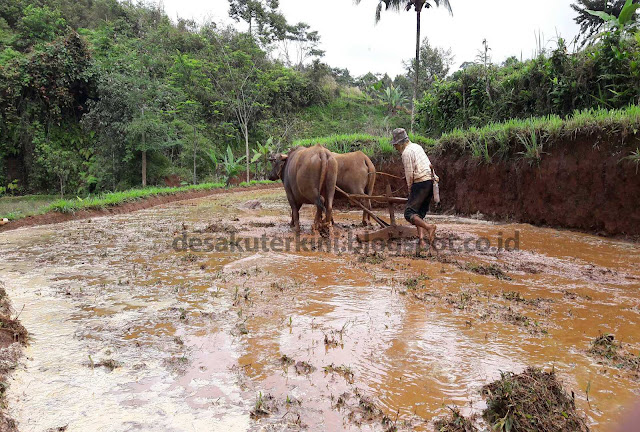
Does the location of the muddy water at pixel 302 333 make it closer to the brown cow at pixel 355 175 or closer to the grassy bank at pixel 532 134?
the grassy bank at pixel 532 134

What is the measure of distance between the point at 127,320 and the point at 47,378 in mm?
946

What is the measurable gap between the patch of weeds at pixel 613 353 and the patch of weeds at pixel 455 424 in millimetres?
1292

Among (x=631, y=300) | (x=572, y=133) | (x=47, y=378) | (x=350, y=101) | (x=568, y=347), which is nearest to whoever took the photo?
(x=47, y=378)

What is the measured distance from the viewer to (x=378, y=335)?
3154mm

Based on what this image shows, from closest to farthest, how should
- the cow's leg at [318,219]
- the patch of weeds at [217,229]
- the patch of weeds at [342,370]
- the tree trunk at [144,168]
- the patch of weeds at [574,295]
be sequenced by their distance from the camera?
the patch of weeds at [342,370]
the patch of weeds at [574,295]
the cow's leg at [318,219]
the patch of weeds at [217,229]
the tree trunk at [144,168]

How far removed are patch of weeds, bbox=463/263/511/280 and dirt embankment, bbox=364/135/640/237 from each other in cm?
250

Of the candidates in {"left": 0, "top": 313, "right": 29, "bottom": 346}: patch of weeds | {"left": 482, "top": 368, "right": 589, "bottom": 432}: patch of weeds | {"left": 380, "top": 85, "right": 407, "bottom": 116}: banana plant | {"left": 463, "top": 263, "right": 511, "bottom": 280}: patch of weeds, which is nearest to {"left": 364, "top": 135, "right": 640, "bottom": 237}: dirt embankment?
{"left": 463, "top": 263, "right": 511, "bottom": 280}: patch of weeds

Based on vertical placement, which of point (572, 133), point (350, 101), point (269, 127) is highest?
point (350, 101)

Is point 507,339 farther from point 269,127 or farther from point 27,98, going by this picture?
point 269,127

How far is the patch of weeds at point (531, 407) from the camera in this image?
76.1 inches

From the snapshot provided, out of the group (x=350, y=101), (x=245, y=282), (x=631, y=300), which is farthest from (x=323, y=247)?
(x=350, y=101)

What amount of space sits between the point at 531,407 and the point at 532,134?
739cm

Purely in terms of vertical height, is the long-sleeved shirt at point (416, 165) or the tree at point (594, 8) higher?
the tree at point (594, 8)

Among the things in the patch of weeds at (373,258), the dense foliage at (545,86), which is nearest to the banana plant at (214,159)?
the dense foliage at (545,86)
